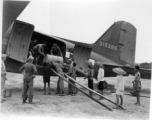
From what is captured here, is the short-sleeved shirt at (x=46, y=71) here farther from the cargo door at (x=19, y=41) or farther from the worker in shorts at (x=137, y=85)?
the worker in shorts at (x=137, y=85)

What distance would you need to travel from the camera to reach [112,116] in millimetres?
4172

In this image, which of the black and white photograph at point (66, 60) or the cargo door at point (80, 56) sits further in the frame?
the cargo door at point (80, 56)

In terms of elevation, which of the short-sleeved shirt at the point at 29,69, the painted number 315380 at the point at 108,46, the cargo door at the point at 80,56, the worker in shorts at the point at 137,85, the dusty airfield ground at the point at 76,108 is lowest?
the dusty airfield ground at the point at 76,108

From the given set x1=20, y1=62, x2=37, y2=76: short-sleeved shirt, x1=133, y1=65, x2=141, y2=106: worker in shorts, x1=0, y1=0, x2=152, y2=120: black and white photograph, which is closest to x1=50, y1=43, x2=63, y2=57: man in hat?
x1=0, y1=0, x2=152, y2=120: black and white photograph

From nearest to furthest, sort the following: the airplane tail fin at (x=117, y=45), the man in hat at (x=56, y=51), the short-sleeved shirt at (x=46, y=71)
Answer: the short-sleeved shirt at (x=46, y=71), the man in hat at (x=56, y=51), the airplane tail fin at (x=117, y=45)

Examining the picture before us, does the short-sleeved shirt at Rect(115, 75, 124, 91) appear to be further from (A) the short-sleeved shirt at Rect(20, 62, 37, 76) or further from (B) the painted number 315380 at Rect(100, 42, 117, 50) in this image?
(B) the painted number 315380 at Rect(100, 42, 117, 50)

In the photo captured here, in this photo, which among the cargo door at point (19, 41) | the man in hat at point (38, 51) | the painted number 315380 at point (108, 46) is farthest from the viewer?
the painted number 315380 at point (108, 46)

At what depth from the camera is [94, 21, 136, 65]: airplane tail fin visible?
7480 mm

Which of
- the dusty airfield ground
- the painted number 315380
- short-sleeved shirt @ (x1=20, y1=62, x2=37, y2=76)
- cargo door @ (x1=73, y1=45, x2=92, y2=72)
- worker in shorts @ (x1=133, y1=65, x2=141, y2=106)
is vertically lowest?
the dusty airfield ground

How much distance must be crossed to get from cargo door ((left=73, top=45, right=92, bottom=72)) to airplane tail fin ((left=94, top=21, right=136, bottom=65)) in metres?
1.47

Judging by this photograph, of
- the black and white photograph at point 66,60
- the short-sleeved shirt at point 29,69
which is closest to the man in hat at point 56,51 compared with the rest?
the black and white photograph at point 66,60

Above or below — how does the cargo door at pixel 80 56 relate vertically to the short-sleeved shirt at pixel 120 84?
above

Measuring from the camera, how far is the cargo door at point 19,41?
5.08 meters

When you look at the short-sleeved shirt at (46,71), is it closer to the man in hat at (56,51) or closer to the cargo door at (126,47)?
the man in hat at (56,51)
